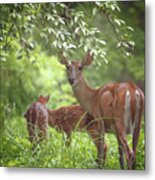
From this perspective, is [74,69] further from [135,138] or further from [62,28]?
[135,138]

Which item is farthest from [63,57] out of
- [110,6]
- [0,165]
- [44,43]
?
[0,165]

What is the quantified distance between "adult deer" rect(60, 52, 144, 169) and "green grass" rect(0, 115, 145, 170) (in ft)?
0.12

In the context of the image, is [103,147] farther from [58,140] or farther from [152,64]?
[152,64]

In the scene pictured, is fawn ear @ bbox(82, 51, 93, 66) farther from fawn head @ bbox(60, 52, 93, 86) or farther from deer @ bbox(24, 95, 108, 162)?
deer @ bbox(24, 95, 108, 162)

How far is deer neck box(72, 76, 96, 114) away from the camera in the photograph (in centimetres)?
367

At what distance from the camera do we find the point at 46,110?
3715mm

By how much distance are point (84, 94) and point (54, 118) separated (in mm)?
237

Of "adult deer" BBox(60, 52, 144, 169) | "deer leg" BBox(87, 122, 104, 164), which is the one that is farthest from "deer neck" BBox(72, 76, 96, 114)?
"deer leg" BBox(87, 122, 104, 164)

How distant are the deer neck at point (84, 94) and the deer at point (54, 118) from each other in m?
0.03

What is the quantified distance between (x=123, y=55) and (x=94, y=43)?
7.6 inches

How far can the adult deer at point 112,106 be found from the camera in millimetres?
3582

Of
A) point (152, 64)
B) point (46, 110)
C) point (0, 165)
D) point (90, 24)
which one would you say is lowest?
point (0, 165)

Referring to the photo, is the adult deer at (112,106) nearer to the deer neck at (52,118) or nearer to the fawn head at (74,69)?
the fawn head at (74,69)

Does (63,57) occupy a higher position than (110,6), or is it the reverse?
(110,6)
